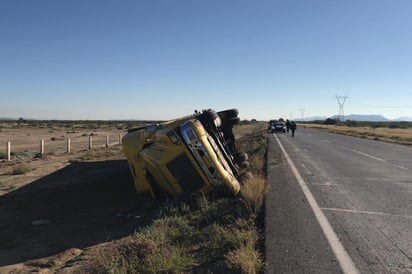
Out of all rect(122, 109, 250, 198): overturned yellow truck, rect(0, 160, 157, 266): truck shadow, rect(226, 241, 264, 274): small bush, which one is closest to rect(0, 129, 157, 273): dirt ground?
rect(0, 160, 157, 266): truck shadow

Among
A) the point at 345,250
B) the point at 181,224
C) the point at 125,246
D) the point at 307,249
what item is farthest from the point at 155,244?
the point at 345,250

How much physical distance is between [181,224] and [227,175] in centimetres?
208

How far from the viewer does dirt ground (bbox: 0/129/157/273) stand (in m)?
7.64

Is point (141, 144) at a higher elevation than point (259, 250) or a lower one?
higher

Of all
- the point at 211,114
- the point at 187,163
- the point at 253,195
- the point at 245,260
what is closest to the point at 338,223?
the point at 253,195

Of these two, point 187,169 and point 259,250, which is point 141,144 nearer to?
point 187,169

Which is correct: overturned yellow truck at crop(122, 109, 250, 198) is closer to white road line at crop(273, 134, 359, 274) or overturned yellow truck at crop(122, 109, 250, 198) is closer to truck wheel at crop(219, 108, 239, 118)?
white road line at crop(273, 134, 359, 274)

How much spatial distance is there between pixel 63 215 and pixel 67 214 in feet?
0.44

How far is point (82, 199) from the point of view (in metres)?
13.4

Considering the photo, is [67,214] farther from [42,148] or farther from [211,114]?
[42,148]

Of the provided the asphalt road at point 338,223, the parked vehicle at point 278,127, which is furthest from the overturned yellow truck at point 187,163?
the parked vehicle at point 278,127

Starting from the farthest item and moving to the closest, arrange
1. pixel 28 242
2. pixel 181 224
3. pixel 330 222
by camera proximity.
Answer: pixel 28 242 < pixel 181 224 < pixel 330 222

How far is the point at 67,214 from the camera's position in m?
11.4

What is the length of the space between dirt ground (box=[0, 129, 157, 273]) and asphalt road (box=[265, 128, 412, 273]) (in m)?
3.13
